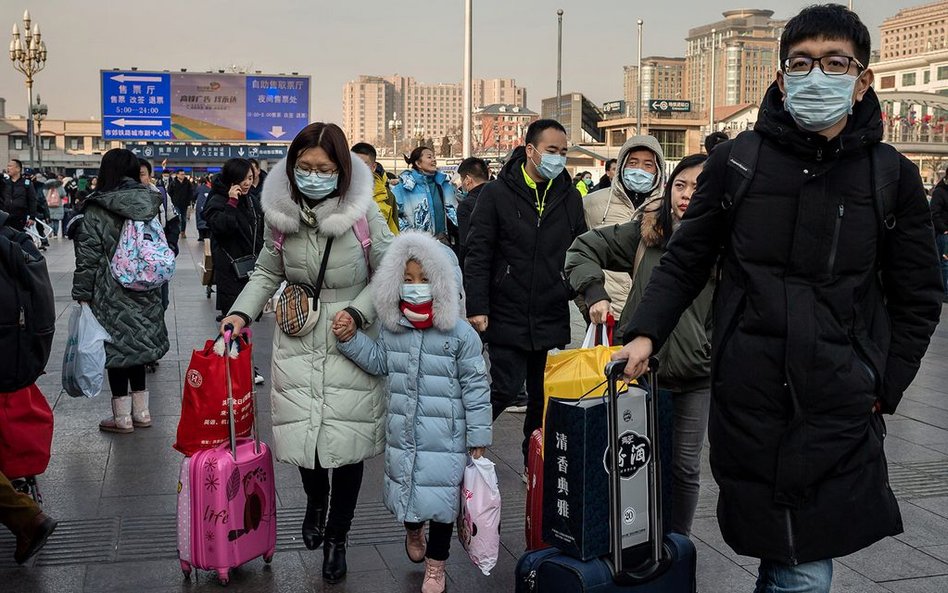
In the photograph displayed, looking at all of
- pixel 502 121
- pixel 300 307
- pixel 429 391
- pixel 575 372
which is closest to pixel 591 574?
pixel 575 372

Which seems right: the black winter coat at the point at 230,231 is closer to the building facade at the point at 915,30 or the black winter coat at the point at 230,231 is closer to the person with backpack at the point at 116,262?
the person with backpack at the point at 116,262

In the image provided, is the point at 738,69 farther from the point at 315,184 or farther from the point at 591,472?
the point at 591,472

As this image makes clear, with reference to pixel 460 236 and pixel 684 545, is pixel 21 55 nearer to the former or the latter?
pixel 460 236

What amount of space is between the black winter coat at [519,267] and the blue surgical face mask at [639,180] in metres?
0.40

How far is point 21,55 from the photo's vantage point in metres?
32.2

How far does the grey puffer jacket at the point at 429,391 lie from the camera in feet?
14.8

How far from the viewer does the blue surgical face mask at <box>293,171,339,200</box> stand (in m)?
4.77

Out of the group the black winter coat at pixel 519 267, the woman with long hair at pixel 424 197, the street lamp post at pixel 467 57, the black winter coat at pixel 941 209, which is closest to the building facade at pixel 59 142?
the street lamp post at pixel 467 57

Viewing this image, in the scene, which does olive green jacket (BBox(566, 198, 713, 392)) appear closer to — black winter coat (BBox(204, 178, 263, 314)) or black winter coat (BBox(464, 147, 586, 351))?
black winter coat (BBox(464, 147, 586, 351))

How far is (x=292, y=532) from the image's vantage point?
5.32m

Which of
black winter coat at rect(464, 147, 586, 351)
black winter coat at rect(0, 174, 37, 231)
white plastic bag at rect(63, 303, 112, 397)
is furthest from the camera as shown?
black winter coat at rect(0, 174, 37, 231)

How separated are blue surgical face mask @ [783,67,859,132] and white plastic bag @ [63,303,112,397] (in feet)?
16.5

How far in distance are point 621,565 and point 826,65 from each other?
4.99ft

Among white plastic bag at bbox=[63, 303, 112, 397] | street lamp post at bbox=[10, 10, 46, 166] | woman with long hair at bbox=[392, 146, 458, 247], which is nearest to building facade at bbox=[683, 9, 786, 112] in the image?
street lamp post at bbox=[10, 10, 46, 166]
